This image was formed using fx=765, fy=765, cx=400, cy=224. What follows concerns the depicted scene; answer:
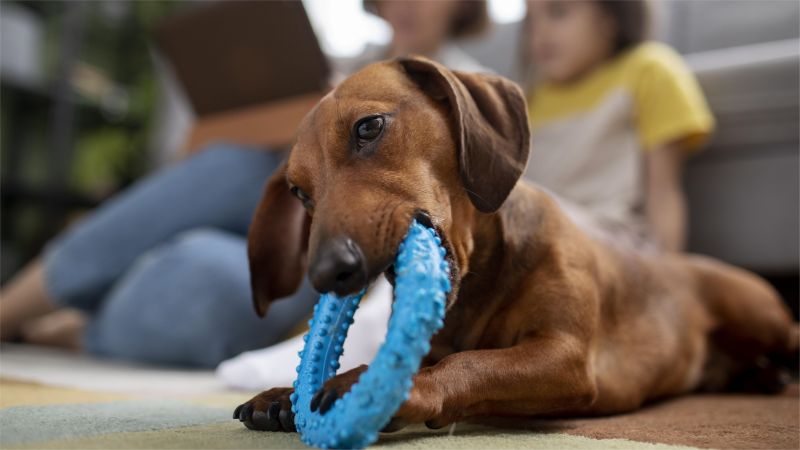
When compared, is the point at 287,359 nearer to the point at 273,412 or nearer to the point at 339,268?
the point at 273,412

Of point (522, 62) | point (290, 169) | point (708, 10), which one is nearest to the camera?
point (290, 169)

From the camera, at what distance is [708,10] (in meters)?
3.62

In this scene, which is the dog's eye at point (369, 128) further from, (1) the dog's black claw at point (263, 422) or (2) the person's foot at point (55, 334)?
(2) the person's foot at point (55, 334)

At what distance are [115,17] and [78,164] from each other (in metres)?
1.09

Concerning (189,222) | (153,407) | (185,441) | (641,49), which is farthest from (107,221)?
(641,49)

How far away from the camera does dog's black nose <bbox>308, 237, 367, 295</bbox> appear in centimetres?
92

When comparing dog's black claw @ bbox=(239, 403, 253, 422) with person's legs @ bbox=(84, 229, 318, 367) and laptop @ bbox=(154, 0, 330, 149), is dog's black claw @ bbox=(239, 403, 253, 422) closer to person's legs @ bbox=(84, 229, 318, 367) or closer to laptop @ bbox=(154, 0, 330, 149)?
person's legs @ bbox=(84, 229, 318, 367)

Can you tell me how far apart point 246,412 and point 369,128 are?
46 centimetres

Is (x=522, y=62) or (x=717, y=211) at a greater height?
(x=522, y=62)

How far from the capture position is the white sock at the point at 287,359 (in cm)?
177

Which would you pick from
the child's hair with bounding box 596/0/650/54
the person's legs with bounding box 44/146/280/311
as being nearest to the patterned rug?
the person's legs with bounding box 44/146/280/311

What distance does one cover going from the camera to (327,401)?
93 centimetres

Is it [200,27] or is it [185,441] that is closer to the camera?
[185,441]

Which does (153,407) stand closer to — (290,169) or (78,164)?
(290,169)
